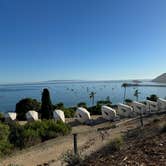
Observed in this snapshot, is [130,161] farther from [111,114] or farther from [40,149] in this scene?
[111,114]

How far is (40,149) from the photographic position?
13875 mm

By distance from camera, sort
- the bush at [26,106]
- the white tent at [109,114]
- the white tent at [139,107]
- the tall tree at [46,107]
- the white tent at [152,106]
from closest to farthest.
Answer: the tall tree at [46,107]
the white tent at [109,114]
the white tent at [139,107]
the white tent at [152,106]
the bush at [26,106]

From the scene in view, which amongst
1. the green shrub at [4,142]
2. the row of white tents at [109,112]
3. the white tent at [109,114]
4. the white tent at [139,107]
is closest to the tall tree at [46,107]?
the row of white tents at [109,112]

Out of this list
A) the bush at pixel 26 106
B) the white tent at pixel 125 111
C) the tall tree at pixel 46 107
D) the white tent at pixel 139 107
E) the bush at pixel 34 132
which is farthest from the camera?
the bush at pixel 26 106

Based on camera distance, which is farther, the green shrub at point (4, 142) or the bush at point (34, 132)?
the bush at point (34, 132)

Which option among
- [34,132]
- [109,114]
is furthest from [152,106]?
[34,132]

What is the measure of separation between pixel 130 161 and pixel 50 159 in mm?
7039

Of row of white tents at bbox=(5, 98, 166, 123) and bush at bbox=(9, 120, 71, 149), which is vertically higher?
bush at bbox=(9, 120, 71, 149)

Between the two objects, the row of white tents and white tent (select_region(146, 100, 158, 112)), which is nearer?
the row of white tents

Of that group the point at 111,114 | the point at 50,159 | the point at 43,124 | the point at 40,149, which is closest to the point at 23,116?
the point at 111,114

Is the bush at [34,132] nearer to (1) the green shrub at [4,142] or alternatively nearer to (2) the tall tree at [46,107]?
(1) the green shrub at [4,142]

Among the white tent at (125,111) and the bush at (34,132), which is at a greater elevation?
the bush at (34,132)

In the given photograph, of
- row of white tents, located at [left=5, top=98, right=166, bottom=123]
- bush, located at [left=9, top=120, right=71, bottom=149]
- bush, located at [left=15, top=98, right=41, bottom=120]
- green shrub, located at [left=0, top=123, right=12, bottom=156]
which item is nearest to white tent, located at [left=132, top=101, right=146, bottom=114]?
row of white tents, located at [left=5, top=98, right=166, bottom=123]

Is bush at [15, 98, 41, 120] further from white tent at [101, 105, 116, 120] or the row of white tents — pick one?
white tent at [101, 105, 116, 120]
